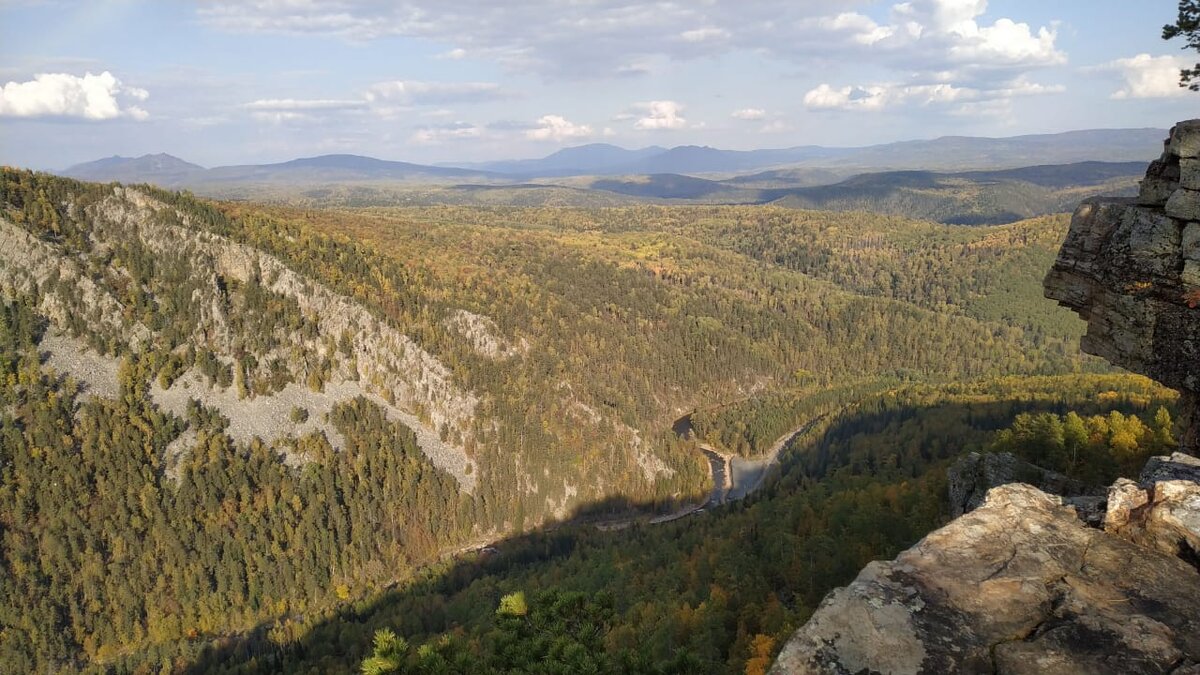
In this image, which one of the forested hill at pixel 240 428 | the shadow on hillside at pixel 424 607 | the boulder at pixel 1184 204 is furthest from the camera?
the forested hill at pixel 240 428

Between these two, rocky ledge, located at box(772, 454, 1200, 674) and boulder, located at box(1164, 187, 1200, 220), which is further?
boulder, located at box(1164, 187, 1200, 220)

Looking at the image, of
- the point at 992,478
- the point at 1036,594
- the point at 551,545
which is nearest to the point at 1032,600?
the point at 1036,594

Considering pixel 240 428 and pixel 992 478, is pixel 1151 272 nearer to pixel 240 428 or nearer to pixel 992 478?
pixel 992 478

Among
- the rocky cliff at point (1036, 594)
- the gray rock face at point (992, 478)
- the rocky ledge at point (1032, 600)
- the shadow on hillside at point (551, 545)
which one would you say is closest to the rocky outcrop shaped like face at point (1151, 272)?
the rocky cliff at point (1036, 594)

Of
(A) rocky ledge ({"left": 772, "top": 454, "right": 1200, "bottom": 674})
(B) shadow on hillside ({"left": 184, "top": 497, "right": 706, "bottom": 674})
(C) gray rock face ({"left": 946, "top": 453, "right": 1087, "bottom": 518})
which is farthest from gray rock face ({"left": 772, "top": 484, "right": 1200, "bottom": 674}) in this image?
(B) shadow on hillside ({"left": 184, "top": 497, "right": 706, "bottom": 674})

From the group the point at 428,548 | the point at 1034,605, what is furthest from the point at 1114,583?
the point at 428,548

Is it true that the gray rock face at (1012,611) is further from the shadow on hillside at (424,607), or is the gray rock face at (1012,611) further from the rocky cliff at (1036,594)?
the shadow on hillside at (424,607)

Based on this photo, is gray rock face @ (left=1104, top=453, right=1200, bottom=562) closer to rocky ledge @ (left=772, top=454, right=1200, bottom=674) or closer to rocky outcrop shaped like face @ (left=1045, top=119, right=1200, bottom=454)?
rocky ledge @ (left=772, top=454, right=1200, bottom=674)
